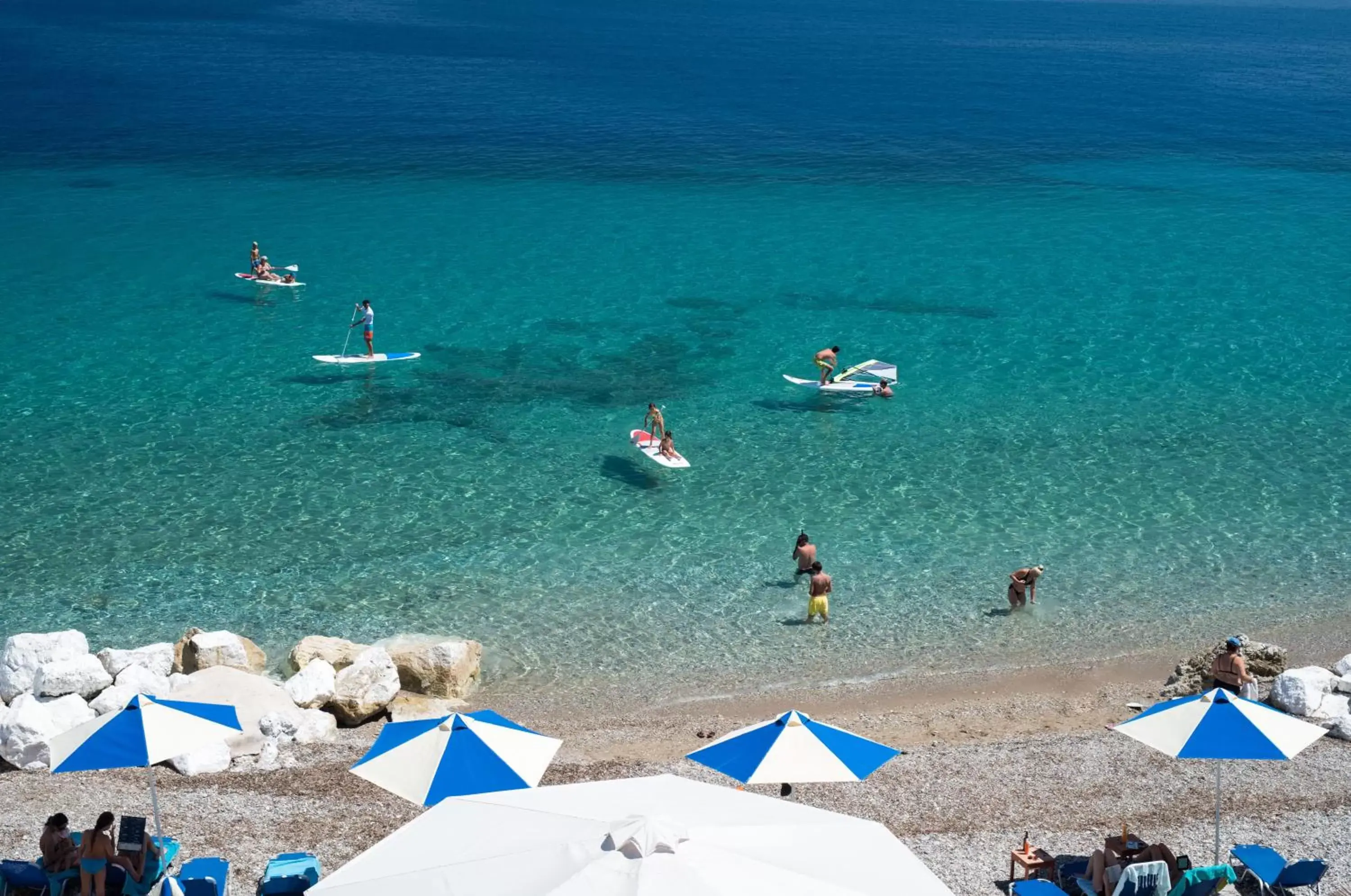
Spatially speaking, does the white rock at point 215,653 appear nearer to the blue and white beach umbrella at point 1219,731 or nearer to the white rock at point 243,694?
the white rock at point 243,694

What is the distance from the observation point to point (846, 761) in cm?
1114

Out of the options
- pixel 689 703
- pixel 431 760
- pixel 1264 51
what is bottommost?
pixel 689 703

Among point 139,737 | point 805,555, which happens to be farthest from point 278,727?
point 805,555

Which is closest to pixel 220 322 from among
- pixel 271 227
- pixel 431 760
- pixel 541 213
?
pixel 271 227

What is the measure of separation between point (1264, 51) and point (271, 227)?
113627 millimetres

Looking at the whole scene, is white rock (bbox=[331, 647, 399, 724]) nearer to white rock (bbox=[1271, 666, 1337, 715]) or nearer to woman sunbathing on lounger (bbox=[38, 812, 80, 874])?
woman sunbathing on lounger (bbox=[38, 812, 80, 874])

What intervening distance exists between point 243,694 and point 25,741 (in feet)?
8.41

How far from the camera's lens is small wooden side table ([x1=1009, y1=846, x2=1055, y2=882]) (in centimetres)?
1194

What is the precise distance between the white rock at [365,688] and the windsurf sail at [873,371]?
50.2 ft

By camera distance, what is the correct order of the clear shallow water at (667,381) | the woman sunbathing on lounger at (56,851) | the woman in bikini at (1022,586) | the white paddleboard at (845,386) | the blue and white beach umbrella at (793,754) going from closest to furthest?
the blue and white beach umbrella at (793,754) < the woman sunbathing on lounger at (56,851) < the woman in bikini at (1022,586) < the clear shallow water at (667,381) < the white paddleboard at (845,386)

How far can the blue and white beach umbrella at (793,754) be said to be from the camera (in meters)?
11.0

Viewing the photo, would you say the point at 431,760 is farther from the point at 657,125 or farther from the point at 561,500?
the point at 657,125

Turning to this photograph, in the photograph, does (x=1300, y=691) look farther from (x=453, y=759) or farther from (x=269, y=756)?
(x=269, y=756)

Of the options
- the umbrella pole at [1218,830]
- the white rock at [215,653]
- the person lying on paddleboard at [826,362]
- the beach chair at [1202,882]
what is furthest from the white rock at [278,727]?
the person lying on paddleboard at [826,362]
